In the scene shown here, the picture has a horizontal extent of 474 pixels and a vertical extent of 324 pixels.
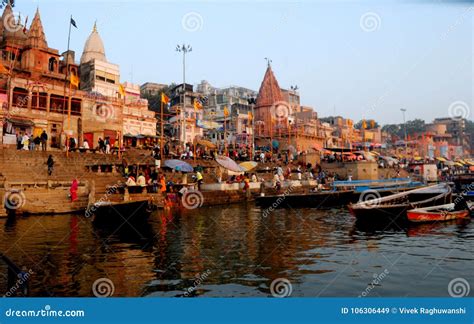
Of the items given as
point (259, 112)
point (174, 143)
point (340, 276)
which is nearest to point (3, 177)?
point (340, 276)

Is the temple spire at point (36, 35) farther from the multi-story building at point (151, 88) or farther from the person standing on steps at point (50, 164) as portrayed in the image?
the multi-story building at point (151, 88)

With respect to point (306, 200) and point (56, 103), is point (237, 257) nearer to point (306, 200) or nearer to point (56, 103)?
point (306, 200)

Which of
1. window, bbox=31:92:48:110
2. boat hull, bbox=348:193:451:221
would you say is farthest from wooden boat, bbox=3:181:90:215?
window, bbox=31:92:48:110

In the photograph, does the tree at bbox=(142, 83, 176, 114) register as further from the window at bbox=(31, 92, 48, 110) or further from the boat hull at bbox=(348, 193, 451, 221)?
the boat hull at bbox=(348, 193, 451, 221)

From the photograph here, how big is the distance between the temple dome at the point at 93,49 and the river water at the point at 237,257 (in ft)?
125

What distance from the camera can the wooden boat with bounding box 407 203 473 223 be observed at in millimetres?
16219

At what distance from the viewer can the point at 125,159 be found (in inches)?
1057

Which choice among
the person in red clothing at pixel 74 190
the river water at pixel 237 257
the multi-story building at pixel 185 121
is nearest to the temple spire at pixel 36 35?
the multi-story building at pixel 185 121

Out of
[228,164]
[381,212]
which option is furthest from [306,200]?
[381,212]

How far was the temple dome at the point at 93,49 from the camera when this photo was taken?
4891cm

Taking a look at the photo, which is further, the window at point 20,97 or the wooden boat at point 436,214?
the window at point 20,97

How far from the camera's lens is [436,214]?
16.9 meters

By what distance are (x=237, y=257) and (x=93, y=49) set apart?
159 ft

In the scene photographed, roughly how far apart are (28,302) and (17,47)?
42403mm
